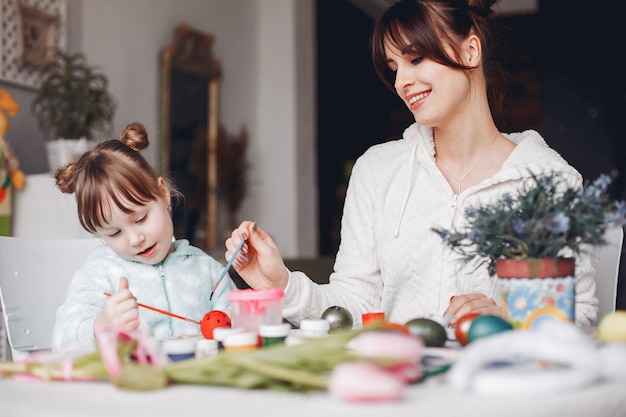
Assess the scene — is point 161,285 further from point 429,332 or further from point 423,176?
point 429,332

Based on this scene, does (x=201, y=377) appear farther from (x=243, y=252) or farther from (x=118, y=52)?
(x=118, y=52)

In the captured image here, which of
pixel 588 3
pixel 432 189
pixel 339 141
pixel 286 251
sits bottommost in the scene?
pixel 286 251

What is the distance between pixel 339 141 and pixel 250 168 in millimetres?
1391

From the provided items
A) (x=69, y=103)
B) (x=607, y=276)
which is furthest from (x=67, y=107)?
(x=607, y=276)

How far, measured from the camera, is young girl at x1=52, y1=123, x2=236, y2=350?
1415 millimetres

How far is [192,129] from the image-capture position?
14.2 feet

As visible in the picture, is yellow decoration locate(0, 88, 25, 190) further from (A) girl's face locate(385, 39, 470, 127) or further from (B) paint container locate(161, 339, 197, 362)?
(B) paint container locate(161, 339, 197, 362)

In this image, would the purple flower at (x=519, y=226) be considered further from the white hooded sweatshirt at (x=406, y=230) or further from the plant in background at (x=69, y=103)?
the plant in background at (x=69, y=103)

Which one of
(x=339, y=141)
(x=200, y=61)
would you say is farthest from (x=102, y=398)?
(x=339, y=141)

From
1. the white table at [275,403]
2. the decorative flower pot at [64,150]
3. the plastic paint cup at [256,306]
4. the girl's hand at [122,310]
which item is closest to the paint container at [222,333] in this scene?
the plastic paint cup at [256,306]

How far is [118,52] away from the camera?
145 inches

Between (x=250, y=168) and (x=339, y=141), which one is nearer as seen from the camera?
(x=250, y=168)

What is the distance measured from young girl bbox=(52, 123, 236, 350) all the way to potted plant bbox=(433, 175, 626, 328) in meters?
0.75

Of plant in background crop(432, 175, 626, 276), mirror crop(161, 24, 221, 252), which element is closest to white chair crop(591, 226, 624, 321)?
plant in background crop(432, 175, 626, 276)
